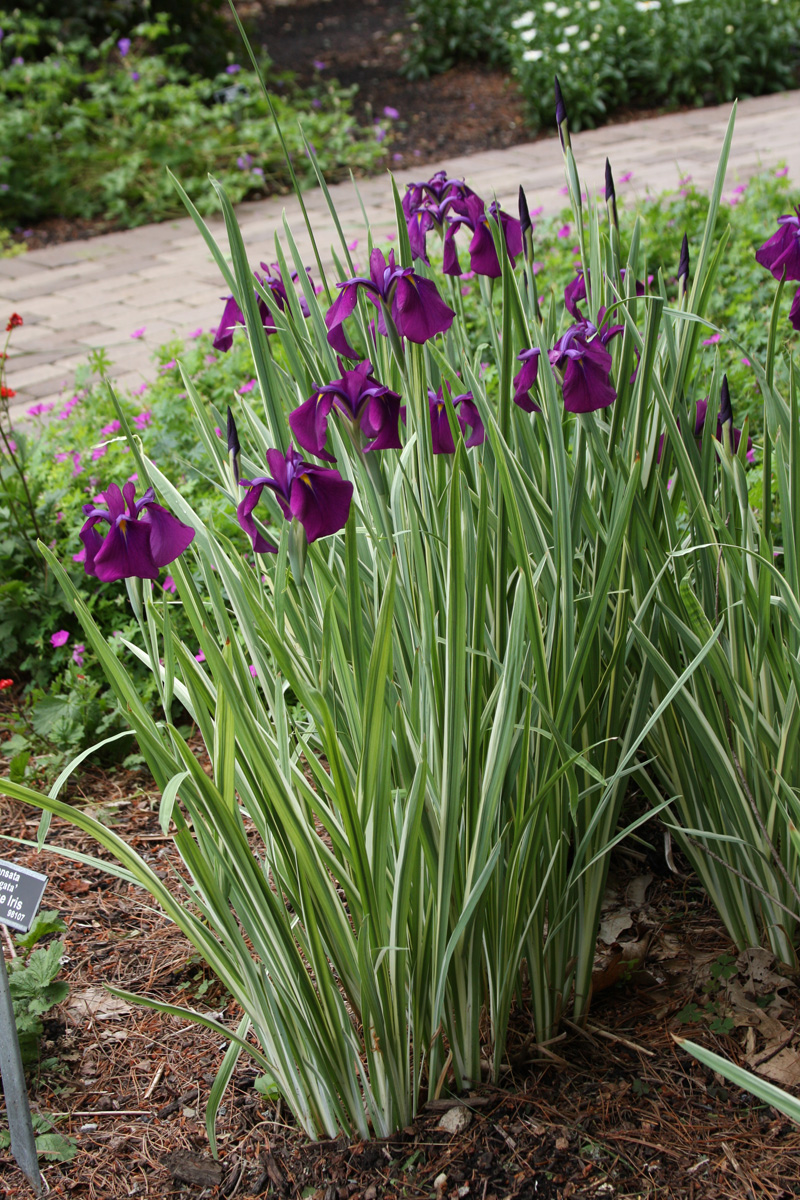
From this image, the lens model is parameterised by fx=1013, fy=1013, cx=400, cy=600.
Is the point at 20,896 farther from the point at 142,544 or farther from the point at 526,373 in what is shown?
the point at 526,373

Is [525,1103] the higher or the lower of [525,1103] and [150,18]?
the lower

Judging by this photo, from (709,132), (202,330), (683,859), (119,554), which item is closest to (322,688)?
(119,554)

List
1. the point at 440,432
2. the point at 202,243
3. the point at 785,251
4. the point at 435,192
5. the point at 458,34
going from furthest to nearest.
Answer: the point at 458,34 < the point at 202,243 < the point at 435,192 < the point at 785,251 < the point at 440,432

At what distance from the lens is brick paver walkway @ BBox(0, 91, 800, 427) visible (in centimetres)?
445

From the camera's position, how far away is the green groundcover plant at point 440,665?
1114mm

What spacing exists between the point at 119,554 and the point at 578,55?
24.0 feet

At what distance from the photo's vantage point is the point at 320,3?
12.8 m

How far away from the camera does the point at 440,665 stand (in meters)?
1.18

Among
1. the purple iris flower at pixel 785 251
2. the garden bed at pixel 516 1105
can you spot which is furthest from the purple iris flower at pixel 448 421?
the garden bed at pixel 516 1105

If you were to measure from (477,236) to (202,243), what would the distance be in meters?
4.87

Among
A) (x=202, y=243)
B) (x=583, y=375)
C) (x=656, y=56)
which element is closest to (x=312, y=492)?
(x=583, y=375)

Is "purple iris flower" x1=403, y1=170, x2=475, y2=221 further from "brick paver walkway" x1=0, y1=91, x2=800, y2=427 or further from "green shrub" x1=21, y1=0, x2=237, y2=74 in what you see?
"green shrub" x1=21, y1=0, x2=237, y2=74

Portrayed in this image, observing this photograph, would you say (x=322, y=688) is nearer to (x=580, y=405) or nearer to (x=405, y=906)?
(x=405, y=906)

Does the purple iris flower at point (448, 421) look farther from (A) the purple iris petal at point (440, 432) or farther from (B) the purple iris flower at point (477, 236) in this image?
(B) the purple iris flower at point (477, 236)
